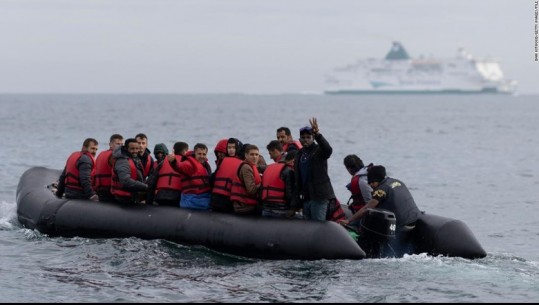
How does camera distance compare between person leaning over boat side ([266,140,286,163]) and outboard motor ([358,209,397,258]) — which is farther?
person leaning over boat side ([266,140,286,163])

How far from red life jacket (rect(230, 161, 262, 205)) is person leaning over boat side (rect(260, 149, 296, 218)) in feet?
0.77

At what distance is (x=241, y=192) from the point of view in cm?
1361

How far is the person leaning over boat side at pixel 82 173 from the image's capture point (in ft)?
50.7

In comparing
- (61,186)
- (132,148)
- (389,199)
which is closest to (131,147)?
(132,148)

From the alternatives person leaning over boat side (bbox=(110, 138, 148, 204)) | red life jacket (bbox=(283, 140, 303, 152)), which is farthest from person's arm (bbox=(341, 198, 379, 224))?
person leaning over boat side (bbox=(110, 138, 148, 204))

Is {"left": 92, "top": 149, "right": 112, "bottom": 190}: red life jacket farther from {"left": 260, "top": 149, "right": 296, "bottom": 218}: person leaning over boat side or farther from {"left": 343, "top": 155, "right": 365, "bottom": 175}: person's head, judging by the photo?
{"left": 343, "top": 155, "right": 365, "bottom": 175}: person's head

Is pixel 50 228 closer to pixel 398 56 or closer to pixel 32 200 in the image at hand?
pixel 32 200

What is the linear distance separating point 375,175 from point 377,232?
31.3 inches

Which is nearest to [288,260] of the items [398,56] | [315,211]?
[315,211]

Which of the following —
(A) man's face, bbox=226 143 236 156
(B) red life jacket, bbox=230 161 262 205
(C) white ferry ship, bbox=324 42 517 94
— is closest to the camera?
(B) red life jacket, bbox=230 161 262 205

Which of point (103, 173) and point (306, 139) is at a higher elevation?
point (306, 139)

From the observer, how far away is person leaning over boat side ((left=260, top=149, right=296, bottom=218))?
43.3 ft

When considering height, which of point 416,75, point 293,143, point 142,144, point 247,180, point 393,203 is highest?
point 416,75

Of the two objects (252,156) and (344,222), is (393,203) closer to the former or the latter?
(344,222)
